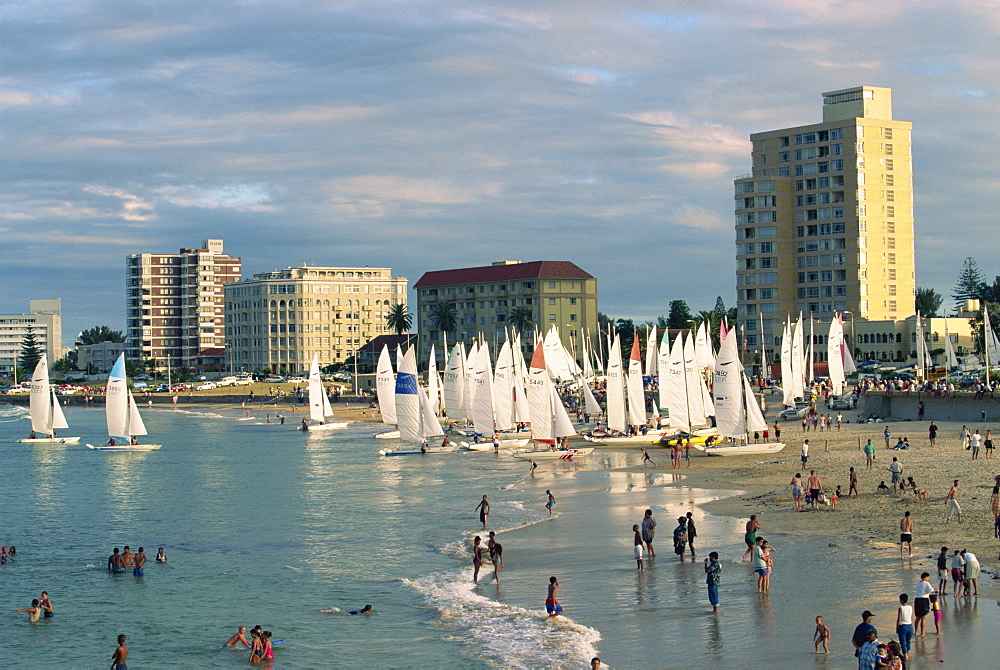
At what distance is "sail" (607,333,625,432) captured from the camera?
72.8 meters

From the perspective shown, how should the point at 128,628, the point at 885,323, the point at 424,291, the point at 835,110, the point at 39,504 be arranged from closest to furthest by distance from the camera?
the point at 128,628
the point at 39,504
the point at 885,323
the point at 835,110
the point at 424,291

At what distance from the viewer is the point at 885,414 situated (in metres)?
75.1

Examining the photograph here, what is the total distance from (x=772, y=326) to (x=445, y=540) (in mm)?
105199

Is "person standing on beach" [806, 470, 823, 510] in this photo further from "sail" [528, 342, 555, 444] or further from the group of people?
"sail" [528, 342, 555, 444]

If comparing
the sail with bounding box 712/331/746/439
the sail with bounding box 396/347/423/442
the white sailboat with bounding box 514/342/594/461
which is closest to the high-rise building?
the sail with bounding box 396/347/423/442

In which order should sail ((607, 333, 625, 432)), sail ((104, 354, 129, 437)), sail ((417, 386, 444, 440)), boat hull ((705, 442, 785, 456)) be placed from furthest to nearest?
sail ((104, 354, 129, 437)) < sail ((417, 386, 444, 440)) < sail ((607, 333, 625, 432)) < boat hull ((705, 442, 785, 456))

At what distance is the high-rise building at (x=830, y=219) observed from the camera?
439 ft

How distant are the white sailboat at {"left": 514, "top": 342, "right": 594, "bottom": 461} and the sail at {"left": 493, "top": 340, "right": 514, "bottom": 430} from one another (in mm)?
9323

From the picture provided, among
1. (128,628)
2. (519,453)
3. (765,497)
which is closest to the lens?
(128,628)

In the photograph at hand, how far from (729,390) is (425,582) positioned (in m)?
32.0

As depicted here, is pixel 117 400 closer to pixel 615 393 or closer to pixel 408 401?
pixel 408 401

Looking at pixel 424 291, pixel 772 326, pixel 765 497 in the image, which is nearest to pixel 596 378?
pixel 772 326

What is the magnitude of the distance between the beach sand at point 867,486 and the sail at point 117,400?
44489 millimetres

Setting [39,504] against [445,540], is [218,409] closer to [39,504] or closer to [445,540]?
[39,504]
